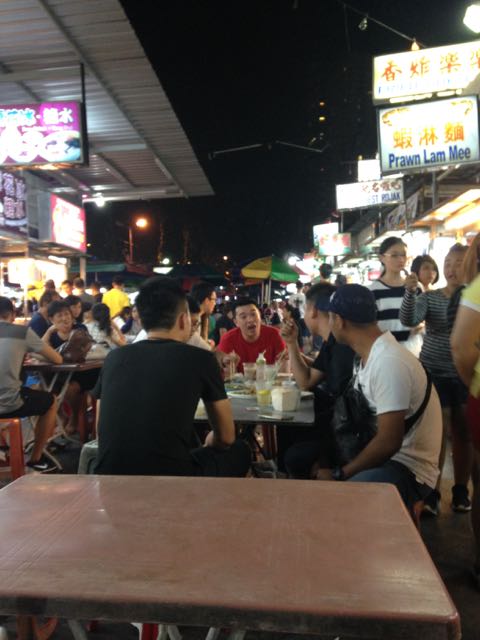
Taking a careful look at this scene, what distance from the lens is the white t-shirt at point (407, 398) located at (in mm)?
2461

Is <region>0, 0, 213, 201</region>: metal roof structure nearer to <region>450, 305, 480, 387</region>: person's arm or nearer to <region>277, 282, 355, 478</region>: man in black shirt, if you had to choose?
<region>277, 282, 355, 478</region>: man in black shirt

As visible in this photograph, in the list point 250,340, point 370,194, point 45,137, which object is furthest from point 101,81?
point 370,194

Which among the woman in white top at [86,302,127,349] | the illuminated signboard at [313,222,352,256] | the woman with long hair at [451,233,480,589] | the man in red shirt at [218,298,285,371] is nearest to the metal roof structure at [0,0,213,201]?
the woman in white top at [86,302,127,349]

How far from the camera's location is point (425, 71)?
9672 millimetres

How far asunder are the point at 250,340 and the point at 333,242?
60.3 feet

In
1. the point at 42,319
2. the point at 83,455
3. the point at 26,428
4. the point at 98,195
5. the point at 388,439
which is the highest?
the point at 98,195

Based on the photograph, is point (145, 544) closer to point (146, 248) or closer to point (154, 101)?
point (154, 101)

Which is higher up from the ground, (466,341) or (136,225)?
(136,225)

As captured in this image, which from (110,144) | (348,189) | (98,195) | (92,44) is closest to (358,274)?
(348,189)

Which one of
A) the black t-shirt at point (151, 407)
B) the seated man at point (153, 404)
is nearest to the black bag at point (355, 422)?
the seated man at point (153, 404)

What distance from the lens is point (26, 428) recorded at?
7.09 metres

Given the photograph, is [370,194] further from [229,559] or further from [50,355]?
[229,559]

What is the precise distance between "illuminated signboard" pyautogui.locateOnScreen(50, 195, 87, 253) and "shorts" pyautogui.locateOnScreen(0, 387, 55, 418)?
782 centimetres

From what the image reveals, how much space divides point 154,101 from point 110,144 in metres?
2.16
